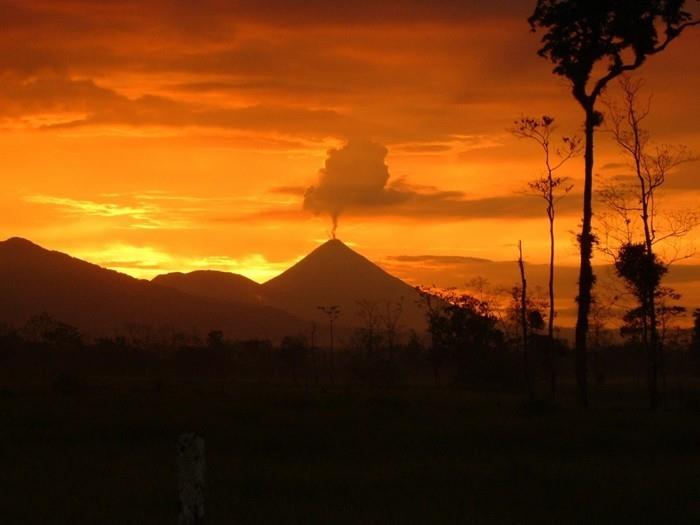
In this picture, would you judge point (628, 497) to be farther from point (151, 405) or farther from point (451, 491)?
point (151, 405)

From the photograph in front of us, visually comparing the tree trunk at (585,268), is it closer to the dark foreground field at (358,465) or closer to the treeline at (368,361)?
the dark foreground field at (358,465)

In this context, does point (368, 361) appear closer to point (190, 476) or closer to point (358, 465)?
point (358, 465)

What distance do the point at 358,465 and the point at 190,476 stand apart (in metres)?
13.3

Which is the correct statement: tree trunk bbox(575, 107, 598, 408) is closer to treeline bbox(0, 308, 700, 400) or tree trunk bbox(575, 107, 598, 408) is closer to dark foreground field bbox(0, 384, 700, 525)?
dark foreground field bbox(0, 384, 700, 525)

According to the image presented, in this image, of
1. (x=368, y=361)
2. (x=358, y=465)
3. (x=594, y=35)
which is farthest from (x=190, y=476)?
(x=368, y=361)

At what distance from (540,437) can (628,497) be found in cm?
1160

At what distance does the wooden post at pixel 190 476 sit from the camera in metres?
10.3

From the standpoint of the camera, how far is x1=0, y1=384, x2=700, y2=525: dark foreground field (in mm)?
16344

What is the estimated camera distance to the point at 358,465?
2331cm

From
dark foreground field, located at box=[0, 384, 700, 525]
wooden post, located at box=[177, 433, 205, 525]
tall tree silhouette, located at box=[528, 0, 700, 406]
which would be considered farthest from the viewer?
tall tree silhouette, located at box=[528, 0, 700, 406]

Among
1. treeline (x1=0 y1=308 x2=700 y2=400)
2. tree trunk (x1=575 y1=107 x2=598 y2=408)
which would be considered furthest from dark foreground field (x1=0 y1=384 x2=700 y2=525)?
treeline (x1=0 y1=308 x2=700 y2=400)

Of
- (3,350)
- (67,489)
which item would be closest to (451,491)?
(67,489)

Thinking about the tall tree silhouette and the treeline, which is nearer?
the tall tree silhouette

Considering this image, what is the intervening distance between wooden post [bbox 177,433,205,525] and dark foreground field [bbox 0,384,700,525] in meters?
4.75
